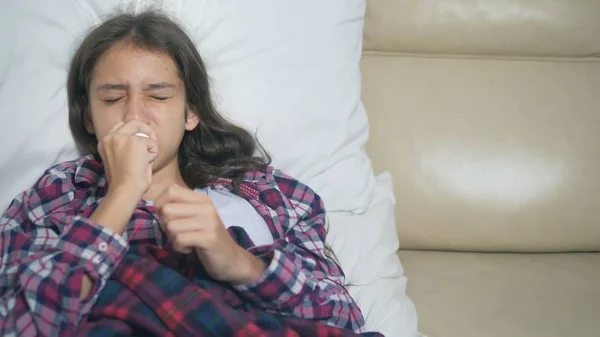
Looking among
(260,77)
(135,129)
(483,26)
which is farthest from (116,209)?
(483,26)

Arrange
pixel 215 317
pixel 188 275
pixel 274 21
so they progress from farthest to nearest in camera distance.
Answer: pixel 274 21 < pixel 188 275 < pixel 215 317

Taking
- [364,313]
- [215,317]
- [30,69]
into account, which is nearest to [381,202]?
[364,313]

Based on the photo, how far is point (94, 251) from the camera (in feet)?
2.99

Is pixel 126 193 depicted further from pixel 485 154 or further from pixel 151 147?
pixel 485 154

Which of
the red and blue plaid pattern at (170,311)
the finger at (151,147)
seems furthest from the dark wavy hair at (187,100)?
the red and blue plaid pattern at (170,311)

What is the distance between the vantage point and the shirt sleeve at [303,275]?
0.98 m

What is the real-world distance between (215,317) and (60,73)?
0.58m

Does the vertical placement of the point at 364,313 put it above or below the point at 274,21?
below

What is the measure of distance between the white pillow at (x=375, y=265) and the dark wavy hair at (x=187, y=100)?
0.66 feet

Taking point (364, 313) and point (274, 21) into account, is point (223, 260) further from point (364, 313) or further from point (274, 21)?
point (274, 21)

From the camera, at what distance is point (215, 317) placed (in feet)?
2.93

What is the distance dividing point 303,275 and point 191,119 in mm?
392

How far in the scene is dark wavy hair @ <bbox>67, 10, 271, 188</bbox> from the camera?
117 cm

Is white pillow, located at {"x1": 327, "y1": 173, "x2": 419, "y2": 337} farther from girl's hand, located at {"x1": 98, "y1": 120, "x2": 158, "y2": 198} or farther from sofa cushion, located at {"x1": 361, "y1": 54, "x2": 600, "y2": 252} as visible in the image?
girl's hand, located at {"x1": 98, "y1": 120, "x2": 158, "y2": 198}
